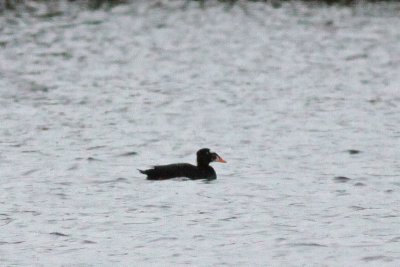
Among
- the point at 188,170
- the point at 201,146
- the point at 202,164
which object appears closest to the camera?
the point at 188,170

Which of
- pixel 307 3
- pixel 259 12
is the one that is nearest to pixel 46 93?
pixel 259 12

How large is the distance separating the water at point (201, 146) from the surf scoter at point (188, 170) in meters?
0.20

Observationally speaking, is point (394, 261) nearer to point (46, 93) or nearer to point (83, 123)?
point (83, 123)

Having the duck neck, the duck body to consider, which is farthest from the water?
the duck neck

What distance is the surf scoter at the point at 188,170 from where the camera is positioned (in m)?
21.1

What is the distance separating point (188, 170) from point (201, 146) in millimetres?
4696

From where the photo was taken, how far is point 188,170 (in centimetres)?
2134

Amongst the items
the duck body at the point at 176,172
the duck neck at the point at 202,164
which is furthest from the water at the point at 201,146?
the duck neck at the point at 202,164

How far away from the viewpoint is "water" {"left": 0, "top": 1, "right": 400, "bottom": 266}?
16.4 m

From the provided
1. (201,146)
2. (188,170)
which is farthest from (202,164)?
(201,146)

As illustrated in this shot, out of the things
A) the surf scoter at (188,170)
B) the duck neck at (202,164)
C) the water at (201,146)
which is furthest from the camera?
the duck neck at (202,164)

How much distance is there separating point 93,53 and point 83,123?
19325 mm

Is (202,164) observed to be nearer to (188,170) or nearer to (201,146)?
(188,170)

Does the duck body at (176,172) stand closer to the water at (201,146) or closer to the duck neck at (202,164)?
the duck neck at (202,164)
